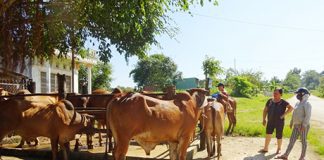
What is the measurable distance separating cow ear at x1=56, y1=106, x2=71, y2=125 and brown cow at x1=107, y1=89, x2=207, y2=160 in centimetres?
184

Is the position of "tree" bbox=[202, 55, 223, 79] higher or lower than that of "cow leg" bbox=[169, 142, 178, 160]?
higher

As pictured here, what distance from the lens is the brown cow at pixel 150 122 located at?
6031 millimetres

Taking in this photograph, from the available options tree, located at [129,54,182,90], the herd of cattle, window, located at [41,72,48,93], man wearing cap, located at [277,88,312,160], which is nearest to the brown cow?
the herd of cattle

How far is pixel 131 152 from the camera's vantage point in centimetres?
921

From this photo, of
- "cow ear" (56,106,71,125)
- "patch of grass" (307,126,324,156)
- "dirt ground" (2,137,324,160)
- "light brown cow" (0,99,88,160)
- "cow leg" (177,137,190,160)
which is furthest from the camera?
"patch of grass" (307,126,324,156)

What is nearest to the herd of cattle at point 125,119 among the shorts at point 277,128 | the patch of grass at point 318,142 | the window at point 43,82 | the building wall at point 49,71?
the shorts at point 277,128

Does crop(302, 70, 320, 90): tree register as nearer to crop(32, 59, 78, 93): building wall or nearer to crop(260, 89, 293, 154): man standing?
crop(32, 59, 78, 93): building wall

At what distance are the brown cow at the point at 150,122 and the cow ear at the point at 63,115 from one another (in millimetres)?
1837

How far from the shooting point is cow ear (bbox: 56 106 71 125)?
7738 millimetres

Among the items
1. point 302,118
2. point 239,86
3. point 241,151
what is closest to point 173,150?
point 302,118

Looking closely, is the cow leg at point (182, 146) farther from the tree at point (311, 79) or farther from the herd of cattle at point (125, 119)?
the tree at point (311, 79)

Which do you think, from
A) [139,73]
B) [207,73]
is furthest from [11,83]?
[139,73]

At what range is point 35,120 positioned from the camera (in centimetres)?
763

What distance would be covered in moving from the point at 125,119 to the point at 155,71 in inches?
1798
